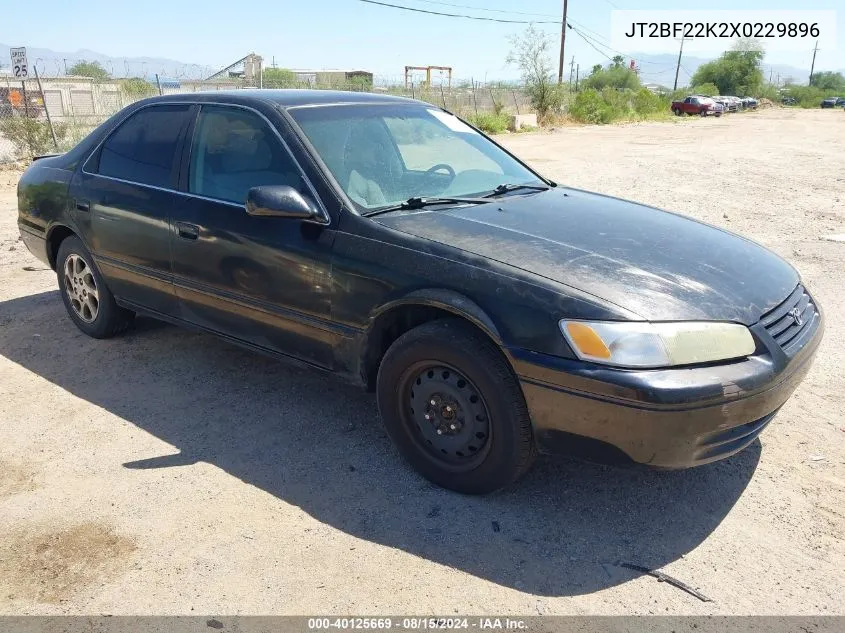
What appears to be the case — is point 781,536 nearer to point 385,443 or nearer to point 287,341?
point 385,443

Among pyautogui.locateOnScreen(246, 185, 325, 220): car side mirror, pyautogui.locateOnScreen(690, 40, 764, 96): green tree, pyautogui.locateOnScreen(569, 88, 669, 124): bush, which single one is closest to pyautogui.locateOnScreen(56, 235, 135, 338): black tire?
pyautogui.locateOnScreen(246, 185, 325, 220): car side mirror

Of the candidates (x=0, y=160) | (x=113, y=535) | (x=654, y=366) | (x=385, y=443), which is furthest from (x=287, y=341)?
(x=0, y=160)

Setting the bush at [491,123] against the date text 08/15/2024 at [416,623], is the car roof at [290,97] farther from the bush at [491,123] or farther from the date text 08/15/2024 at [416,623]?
the bush at [491,123]

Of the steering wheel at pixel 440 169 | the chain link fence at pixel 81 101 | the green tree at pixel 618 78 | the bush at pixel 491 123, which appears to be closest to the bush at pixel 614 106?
the chain link fence at pixel 81 101

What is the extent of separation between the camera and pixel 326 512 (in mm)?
3131

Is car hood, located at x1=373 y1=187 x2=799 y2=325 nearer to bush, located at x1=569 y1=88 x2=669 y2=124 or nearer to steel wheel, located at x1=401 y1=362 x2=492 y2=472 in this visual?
steel wheel, located at x1=401 y1=362 x2=492 y2=472

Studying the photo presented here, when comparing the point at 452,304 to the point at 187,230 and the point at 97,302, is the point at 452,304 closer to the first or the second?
the point at 187,230

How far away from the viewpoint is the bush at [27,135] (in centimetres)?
1434

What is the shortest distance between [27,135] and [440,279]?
46.8 feet

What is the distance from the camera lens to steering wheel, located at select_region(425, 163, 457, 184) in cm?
402

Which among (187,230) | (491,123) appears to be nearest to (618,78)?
(491,123)

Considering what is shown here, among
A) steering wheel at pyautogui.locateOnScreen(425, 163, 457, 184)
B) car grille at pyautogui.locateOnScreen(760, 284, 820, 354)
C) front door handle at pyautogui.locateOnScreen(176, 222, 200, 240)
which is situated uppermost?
steering wheel at pyautogui.locateOnScreen(425, 163, 457, 184)

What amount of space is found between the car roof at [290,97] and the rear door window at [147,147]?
13 centimetres

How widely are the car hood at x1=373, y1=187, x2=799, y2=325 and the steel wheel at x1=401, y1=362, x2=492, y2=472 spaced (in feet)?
1.81
